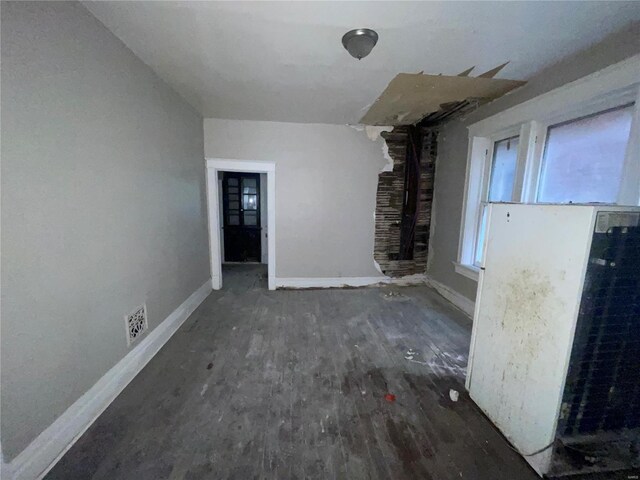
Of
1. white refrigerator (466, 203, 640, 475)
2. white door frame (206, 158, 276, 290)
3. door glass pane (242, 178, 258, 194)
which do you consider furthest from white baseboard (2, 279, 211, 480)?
door glass pane (242, 178, 258, 194)

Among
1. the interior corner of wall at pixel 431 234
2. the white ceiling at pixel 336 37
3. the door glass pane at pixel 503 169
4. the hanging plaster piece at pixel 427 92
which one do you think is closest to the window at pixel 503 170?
the door glass pane at pixel 503 169

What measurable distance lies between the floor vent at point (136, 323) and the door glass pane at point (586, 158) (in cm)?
348

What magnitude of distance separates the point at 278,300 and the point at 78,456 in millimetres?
2204

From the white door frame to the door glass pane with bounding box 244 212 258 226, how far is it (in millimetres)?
1786

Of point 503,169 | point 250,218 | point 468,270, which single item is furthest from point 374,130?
point 250,218

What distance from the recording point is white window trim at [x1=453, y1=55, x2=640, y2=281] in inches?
59.8

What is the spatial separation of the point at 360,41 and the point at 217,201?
267cm

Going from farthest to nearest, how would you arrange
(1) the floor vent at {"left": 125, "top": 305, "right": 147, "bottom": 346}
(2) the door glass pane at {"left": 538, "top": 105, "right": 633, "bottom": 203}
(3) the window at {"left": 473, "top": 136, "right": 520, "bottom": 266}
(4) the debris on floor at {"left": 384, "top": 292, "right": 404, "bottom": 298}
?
(4) the debris on floor at {"left": 384, "top": 292, "right": 404, "bottom": 298}, (3) the window at {"left": 473, "top": 136, "right": 520, "bottom": 266}, (1) the floor vent at {"left": 125, "top": 305, "right": 147, "bottom": 346}, (2) the door glass pane at {"left": 538, "top": 105, "right": 633, "bottom": 203}

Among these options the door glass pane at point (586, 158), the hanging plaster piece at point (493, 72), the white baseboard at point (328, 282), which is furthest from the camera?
the white baseboard at point (328, 282)

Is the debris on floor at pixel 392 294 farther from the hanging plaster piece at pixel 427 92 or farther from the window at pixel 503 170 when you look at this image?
the hanging plaster piece at pixel 427 92

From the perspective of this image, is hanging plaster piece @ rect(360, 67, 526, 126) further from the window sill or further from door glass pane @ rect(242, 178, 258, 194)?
door glass pane @ rect(242, 178, 258, 194)

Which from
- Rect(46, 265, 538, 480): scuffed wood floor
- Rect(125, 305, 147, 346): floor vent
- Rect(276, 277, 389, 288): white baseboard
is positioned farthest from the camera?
Rect(276, 277, 389, 288): white baseboard

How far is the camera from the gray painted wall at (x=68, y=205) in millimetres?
1044

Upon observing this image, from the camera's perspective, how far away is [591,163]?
1843 mm
